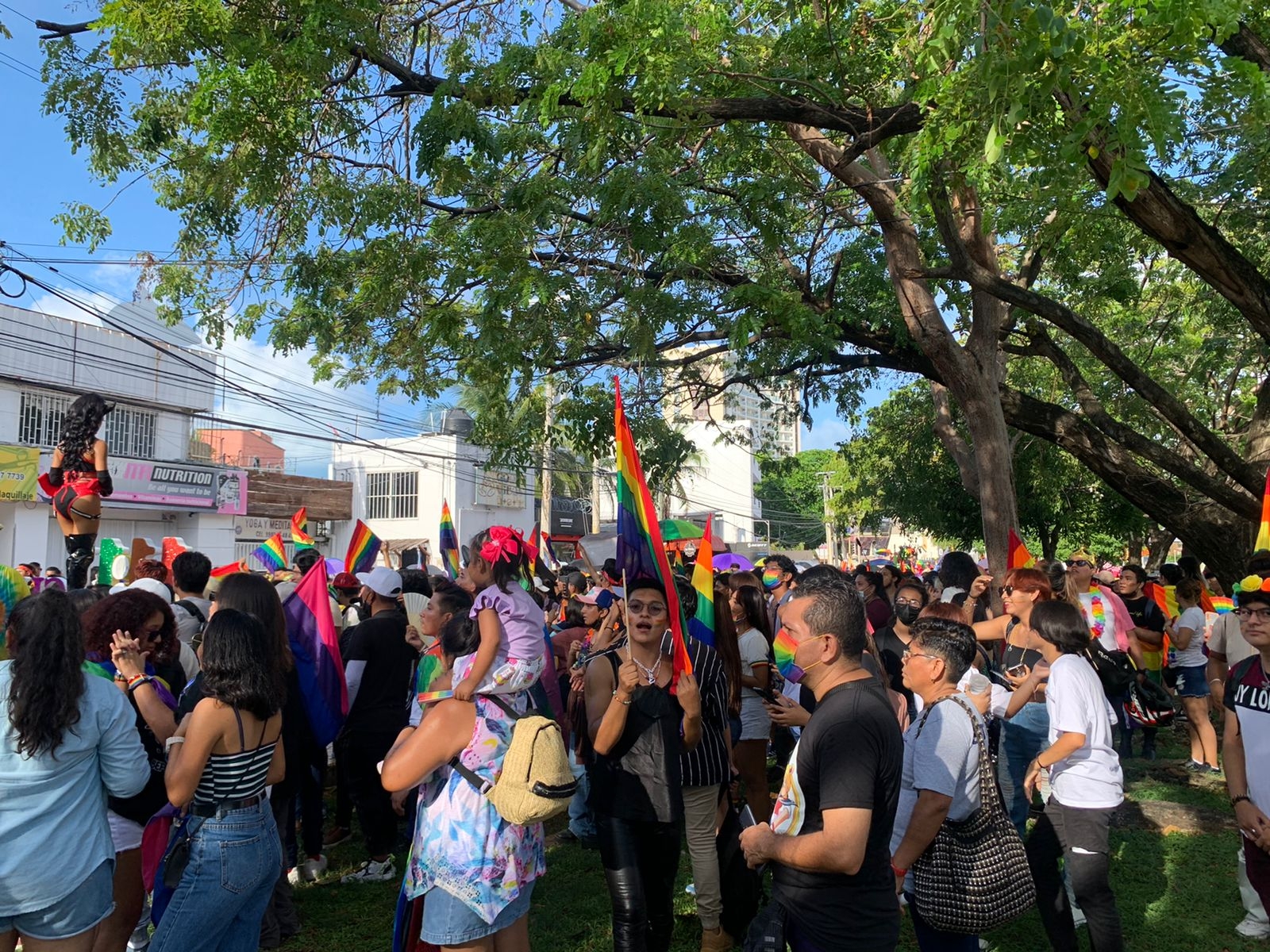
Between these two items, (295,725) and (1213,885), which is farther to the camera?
(1213,885)

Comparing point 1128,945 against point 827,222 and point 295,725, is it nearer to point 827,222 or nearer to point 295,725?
point 295,725

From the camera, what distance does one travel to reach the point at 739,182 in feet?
32.3

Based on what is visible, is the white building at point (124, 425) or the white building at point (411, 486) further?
the white building at point (411, 486)

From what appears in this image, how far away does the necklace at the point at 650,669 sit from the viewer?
4.10m

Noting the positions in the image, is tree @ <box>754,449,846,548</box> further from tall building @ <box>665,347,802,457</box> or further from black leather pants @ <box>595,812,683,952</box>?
black leather pants @ <box>595,812,683,952</box>

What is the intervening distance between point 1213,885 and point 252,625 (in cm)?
567

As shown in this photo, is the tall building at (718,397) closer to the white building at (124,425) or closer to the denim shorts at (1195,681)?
the denim shorts at (1195,681)

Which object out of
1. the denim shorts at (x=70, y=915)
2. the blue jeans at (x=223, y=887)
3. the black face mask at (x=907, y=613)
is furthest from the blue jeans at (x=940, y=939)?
the black face mask at (x=907, y=613)

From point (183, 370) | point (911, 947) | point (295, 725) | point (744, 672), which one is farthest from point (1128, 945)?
point (183, 370)

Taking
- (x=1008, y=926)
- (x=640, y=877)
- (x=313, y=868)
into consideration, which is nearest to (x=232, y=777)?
(x=640, y=877)

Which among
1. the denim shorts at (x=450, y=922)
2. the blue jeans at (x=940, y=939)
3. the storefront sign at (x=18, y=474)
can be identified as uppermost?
the storefront sign at (x=18, y=474)

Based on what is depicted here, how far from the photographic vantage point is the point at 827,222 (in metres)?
12.0

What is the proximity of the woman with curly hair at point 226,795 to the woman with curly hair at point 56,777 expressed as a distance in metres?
0.21

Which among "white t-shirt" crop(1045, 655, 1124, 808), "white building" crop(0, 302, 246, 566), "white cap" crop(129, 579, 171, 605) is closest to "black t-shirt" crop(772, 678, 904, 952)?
"white t-shirt" crop(1045, 655, 1124, 808)
